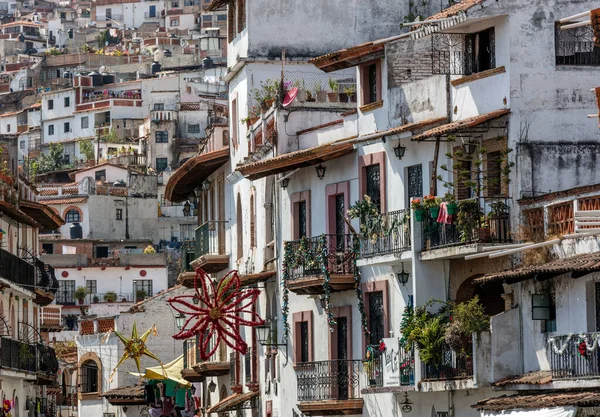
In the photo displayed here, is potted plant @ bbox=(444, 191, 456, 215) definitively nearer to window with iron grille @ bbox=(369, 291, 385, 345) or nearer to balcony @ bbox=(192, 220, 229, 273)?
window with iron grille @ bbox=(369, 291, 385, 345)

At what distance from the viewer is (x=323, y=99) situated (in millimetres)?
52969

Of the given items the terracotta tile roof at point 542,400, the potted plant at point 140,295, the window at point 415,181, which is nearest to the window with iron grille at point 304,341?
the window at point 415,181

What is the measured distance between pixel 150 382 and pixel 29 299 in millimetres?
5729

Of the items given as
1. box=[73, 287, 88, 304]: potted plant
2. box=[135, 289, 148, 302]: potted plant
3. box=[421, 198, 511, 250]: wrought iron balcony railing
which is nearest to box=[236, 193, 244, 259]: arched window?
box=[421, 198, 511, 250]: wrought iron balcony railing

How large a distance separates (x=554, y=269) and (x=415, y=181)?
859cm

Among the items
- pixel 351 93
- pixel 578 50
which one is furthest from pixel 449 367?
pixel 351 93

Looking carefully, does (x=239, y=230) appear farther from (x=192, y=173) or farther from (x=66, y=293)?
(x=66, y=293)

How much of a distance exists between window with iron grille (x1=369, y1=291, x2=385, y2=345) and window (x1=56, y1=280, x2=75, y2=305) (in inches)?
2253

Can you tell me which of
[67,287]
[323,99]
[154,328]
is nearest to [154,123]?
[67,287]

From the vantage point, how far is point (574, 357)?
36531mm

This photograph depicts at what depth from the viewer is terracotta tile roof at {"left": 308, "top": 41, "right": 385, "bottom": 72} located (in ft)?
152

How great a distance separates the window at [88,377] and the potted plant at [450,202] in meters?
48.3

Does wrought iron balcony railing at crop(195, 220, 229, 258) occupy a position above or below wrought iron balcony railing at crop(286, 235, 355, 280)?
above

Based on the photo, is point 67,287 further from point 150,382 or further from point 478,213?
point 478,213
